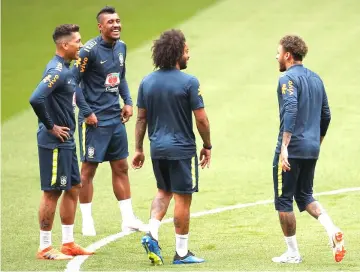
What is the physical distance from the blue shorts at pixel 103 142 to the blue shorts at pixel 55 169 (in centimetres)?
135

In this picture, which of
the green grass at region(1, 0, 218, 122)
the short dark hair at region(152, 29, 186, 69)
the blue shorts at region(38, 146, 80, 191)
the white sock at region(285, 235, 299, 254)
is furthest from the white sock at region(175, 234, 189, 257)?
the green grass at region(1, 0, 218, 122)

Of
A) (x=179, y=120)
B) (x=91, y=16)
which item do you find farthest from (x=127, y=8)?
(x=179, y=120)

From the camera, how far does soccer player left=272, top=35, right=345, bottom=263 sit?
33.9 feet

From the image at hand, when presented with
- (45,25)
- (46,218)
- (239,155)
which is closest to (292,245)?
(46,218)

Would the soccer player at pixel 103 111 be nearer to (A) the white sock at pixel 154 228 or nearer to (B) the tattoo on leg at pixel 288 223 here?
(A) the white sock at pixel 154 228

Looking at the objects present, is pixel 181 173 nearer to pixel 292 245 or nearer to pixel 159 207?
pixel 159 207

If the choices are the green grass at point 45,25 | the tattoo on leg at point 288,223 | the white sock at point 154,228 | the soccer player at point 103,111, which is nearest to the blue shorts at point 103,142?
the soccer player at point 103,111

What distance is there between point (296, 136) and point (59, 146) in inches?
91.1

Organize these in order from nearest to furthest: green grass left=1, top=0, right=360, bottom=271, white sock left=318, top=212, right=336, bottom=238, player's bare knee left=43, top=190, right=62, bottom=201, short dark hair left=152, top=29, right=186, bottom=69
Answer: white sock left=318, top=212, right=336, bottom=238 → short dark hair left=152, top=29, right=186, bottom=69 → player's bare knee left=43, top=190, right=62, bottom=201 → green grass left=1, top=0, right=360, bottom=271

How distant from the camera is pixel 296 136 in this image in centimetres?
1039

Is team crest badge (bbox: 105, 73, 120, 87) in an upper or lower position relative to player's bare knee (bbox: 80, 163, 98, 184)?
upper

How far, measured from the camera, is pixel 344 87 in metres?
19.1

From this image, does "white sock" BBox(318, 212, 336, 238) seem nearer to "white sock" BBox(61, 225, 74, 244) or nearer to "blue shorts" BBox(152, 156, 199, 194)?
"blue shorts" BBox(152, 156, 199, 194)

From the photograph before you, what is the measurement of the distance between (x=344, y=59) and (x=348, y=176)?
5.23 metres
